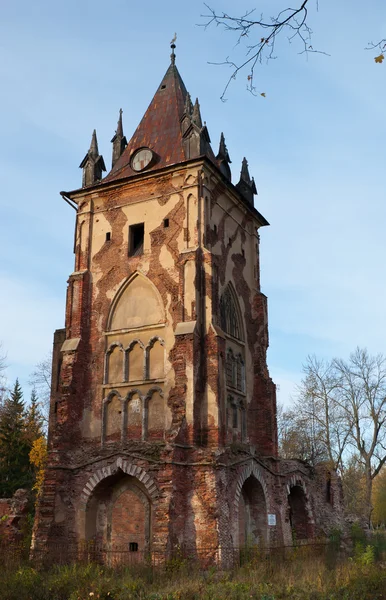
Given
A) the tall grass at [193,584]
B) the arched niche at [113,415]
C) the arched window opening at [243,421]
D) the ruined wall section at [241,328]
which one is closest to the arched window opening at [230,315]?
the ruined wall section at [241,328]

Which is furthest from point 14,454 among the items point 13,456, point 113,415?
point 113,415

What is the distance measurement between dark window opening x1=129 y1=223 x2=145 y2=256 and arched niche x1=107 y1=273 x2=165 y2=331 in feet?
3.23

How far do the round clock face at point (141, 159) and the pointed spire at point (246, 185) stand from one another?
13.2 ft

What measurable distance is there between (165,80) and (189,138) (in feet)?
16.4

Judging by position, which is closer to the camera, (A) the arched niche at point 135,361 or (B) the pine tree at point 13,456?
(A) the arched niche at point 135,361

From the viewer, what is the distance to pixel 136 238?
71.6ft

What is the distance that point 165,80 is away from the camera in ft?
82.3

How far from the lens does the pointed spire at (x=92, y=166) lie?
23047mm

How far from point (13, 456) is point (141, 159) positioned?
1733 cm

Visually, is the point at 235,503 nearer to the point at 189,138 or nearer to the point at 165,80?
the point at 189,138

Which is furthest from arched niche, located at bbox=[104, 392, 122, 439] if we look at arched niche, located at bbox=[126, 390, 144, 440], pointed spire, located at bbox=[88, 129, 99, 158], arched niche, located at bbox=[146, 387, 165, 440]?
pointed spire, located at bbox=[88, 129, 99, 158]

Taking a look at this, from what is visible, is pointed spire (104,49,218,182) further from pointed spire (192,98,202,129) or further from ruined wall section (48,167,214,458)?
ruined wall section (48,167,214,458)

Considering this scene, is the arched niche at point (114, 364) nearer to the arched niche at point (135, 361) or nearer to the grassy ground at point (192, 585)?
the arched niche at point (135, 361)

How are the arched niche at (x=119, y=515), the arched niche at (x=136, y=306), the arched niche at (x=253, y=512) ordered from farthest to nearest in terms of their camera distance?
the arched niche at (x=136, y=306), the arched niche at (x=253, y=512), the arched niche at (x=119, y=515)
